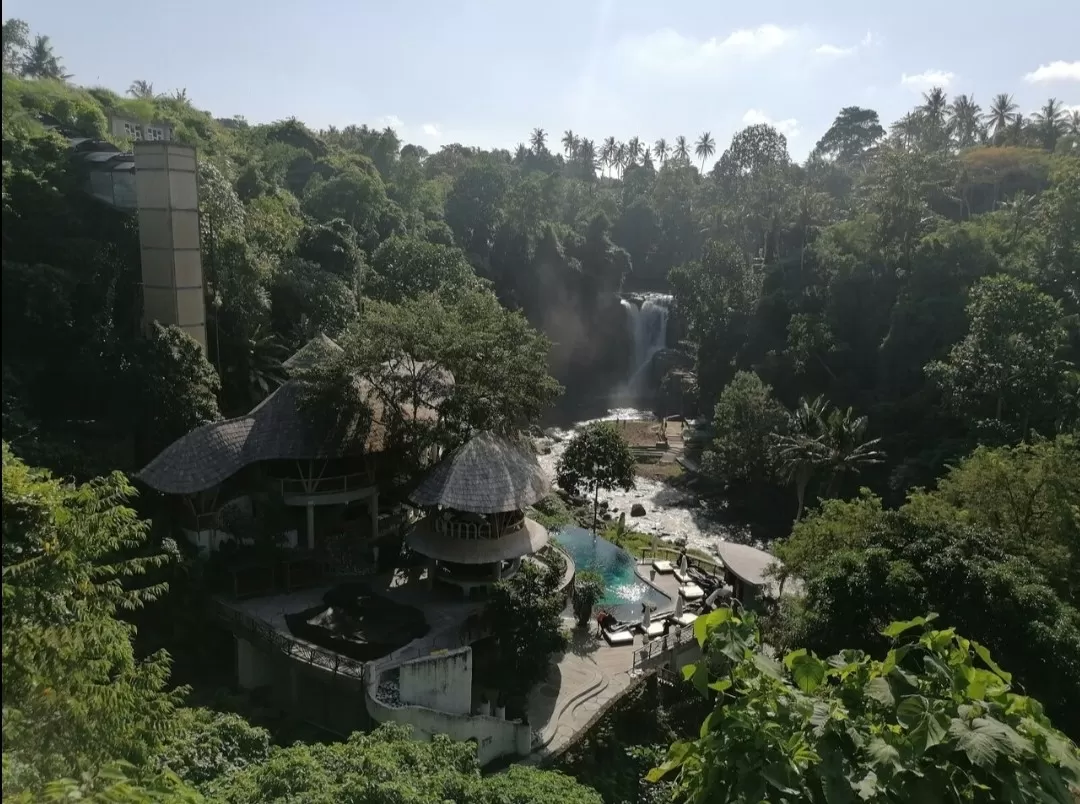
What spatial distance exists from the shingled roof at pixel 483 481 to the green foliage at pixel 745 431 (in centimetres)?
2014

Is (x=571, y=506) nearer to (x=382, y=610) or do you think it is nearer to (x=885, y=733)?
(x=382, y=610)

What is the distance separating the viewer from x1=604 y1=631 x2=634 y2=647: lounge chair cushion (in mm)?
20453

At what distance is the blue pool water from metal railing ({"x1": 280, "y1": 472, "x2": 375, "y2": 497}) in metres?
7.07

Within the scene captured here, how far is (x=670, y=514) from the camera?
3853 cm

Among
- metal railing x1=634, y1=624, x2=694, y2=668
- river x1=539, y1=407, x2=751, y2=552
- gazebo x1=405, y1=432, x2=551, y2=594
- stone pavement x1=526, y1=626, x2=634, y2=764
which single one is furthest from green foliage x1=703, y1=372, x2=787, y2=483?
gazebo x1=405, y1=432, x2=551, y2=594

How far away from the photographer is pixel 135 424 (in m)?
23.3

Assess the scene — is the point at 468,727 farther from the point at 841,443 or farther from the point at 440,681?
the point at 841,443

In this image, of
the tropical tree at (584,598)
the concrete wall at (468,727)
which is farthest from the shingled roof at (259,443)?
the concrete wall at (468,727)

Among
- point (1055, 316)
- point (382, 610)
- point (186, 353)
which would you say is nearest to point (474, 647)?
point (382, 610)

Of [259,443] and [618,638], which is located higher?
[259,443]

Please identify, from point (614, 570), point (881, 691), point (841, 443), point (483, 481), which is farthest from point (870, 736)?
point (841, 443)

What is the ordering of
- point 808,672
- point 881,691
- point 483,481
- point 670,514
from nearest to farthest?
point 881,691
point 808,672
point 483,481
point 670,514

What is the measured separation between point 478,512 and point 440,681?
168 inches

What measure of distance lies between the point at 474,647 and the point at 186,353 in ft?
42.2
